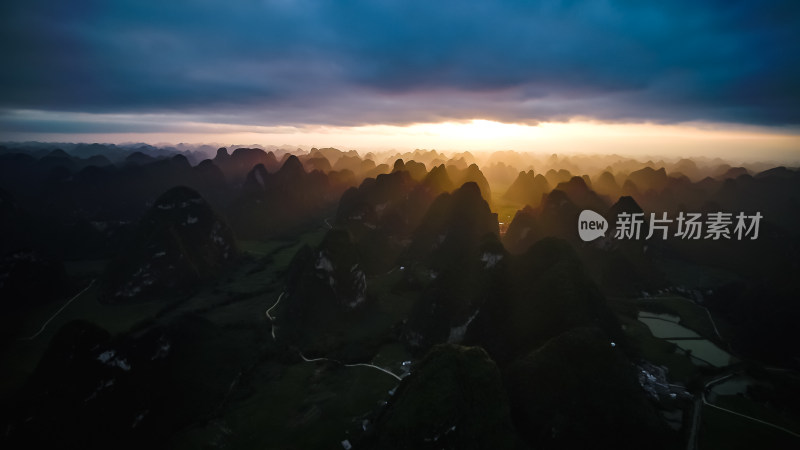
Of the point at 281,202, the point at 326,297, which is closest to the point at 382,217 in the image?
the point at 281,202

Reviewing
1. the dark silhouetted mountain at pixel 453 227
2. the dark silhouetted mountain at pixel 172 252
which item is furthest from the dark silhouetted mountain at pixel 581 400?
the dark silhouetted mountain at pixel 172 252

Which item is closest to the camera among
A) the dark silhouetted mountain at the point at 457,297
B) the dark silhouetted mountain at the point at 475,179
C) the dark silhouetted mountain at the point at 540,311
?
→ the dark silhouetted mountain at the point at 540,311

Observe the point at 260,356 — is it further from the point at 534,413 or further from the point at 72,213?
the point at 72,213

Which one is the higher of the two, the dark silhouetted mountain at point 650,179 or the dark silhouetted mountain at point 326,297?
the dark silhouetted mountain at point 650,179

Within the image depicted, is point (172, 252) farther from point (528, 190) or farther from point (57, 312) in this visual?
point (528, 190)

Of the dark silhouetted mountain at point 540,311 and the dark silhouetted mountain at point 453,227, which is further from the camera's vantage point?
the dark silhouetted mountain at point 453,227

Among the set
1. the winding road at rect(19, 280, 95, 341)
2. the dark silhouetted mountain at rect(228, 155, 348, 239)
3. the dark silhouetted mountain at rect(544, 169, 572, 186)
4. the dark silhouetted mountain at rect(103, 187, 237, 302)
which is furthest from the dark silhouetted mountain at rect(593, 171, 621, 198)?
the winding road at rect(19, 280, 95, 341)

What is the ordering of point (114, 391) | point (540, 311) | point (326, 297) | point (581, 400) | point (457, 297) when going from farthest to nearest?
point (326, 297), point (457, 297), point (540, 311), point (114, 391), point (581, 400)

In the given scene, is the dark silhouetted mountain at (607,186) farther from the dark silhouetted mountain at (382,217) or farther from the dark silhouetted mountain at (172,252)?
the dark silhouetted mountain at (172,252)
